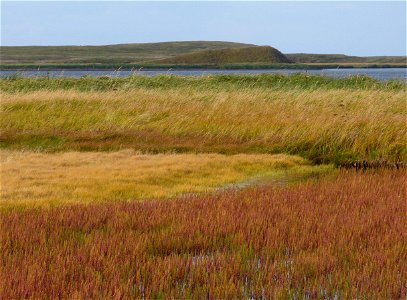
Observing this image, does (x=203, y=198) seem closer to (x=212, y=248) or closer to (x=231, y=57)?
(x=212, y=248)

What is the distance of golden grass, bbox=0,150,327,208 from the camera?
9.80 m

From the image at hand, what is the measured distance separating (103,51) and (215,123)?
164 meters

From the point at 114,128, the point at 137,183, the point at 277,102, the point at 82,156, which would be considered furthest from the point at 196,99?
the point at 137,183

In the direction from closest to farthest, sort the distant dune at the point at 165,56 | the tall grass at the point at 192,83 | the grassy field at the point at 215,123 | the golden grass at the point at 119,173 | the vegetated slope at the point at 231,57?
the golden grass at the point at 119,173, the grassy field at the point at 215,123, the tall grass at the point at 192,83, the vegetated slope at the point at 231,57, the distant dune at the point at 165,56

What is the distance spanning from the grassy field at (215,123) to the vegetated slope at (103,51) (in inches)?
5159

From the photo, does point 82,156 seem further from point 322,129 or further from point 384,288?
point 384,288

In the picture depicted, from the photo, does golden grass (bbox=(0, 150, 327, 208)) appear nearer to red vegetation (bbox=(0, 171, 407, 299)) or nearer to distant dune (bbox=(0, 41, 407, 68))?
red vegetation (bbox=(0, 171, 407, 299))

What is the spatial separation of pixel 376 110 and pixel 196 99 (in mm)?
7157

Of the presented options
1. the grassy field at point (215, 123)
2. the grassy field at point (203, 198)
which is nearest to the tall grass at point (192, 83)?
the grassy field at point (215, 123)

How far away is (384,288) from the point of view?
4934 millimetres

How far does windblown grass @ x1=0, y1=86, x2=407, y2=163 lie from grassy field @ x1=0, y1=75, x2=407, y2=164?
2 cm

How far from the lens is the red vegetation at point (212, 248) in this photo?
16.1 feet

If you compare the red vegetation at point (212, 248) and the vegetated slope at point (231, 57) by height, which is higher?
the vegetated slope at point (231, 57)

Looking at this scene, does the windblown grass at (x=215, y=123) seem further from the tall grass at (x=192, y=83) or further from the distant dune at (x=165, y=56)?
the distant dune at (x=165, y=56)
